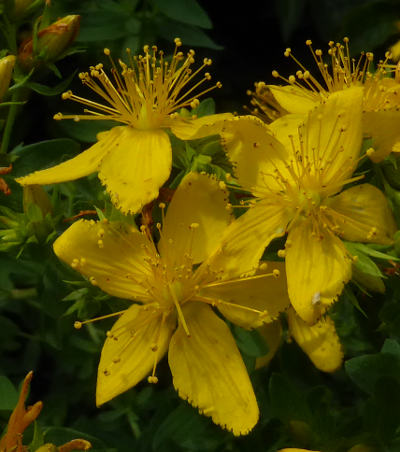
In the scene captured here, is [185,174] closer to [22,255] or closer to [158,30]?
[22,255]

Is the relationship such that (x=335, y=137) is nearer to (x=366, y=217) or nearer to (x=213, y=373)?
(x=366, y=217)

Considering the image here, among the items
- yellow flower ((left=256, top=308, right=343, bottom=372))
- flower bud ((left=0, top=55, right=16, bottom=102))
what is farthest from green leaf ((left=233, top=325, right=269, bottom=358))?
flower bud ((left=0, top=55, right=16, bottom=102))

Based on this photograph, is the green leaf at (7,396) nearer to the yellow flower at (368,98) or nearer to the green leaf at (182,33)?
the yellow flower at (368,98)

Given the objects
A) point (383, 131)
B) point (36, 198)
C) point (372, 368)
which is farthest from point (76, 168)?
point (372, 368)

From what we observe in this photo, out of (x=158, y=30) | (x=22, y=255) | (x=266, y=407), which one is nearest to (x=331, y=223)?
(x=266, y=407)

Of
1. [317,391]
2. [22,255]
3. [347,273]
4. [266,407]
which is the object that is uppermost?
[347,273]
